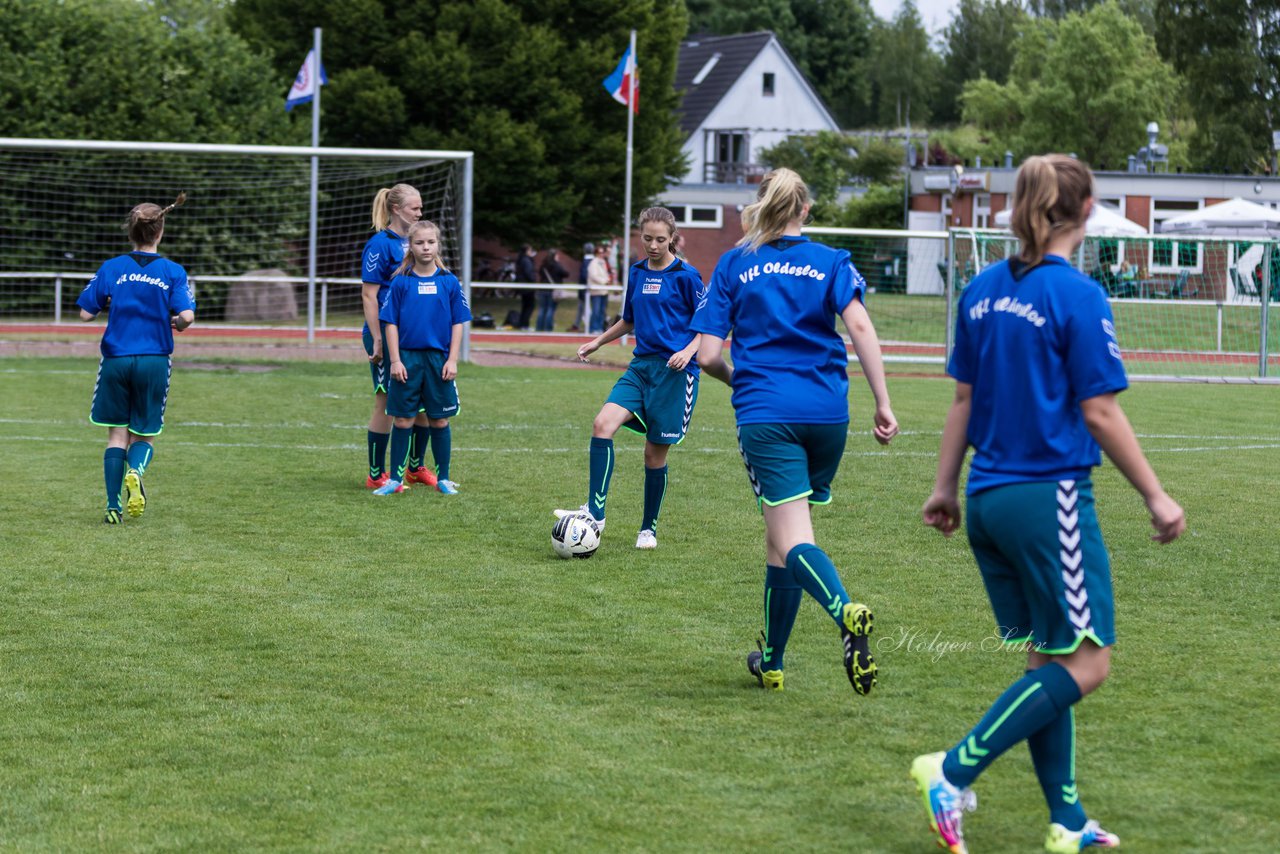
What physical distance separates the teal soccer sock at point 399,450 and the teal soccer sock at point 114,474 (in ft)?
6.15

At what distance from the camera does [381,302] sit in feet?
34.6

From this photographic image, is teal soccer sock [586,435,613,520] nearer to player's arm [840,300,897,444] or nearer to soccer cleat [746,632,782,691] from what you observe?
soccer cleat [746,632,782,691]

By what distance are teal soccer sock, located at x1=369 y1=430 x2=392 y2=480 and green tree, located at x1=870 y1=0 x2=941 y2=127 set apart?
89747 mm

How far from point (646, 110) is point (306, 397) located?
20305 millimetres

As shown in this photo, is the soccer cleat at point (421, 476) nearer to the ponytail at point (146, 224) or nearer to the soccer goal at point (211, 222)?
the ponytail at point (146, 224)

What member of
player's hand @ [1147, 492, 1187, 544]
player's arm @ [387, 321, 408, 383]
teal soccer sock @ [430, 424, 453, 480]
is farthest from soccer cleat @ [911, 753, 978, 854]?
teal soccer sock @ [430, 424, 453, 480]

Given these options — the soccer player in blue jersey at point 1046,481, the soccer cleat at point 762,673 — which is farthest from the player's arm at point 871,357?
the soccer player in blue jersey at point 1046,481

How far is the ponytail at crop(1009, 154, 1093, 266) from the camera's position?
3.89 m

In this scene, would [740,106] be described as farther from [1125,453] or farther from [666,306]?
[1125,453]

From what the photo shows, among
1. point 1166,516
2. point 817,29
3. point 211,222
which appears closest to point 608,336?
point 1166,516

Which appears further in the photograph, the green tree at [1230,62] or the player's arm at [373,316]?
the green tree at [1230,62]

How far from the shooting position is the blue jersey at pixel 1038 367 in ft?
12.7

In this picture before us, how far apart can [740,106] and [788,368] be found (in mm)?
64016

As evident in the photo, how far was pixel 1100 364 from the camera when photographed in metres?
3.84
